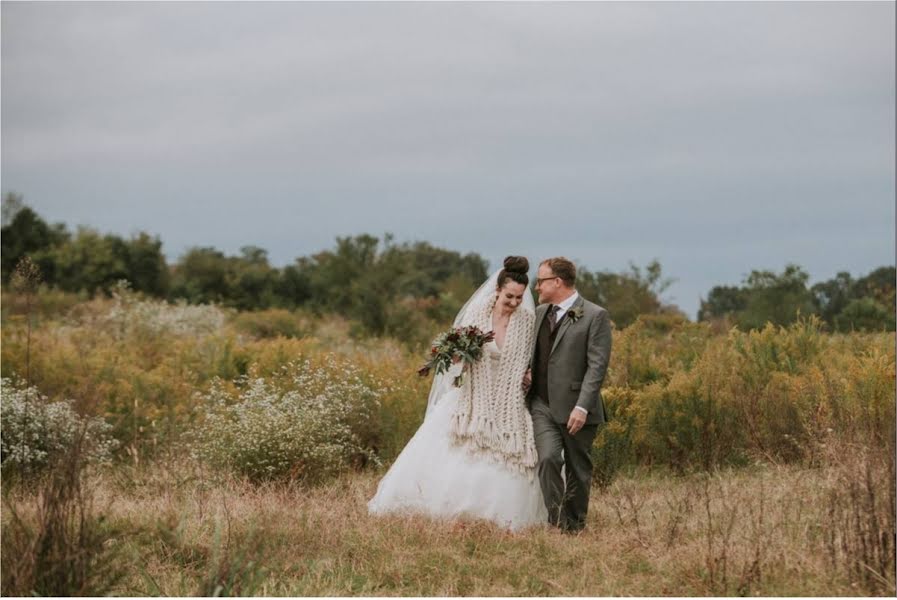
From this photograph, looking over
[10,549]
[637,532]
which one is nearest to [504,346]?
[637,532]

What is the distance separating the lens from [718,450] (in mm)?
11625

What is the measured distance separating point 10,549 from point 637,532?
414cm

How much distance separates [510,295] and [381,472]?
400 cm

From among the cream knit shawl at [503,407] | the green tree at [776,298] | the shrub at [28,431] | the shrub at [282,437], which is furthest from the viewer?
the green tree at [776,298]

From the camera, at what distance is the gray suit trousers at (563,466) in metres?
8.23

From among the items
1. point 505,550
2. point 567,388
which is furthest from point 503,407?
point 505,550

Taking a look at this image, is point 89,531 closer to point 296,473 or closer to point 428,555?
point 428,555

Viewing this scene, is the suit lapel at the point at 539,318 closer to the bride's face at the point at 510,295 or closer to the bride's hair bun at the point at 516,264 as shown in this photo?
the bride's face at the point at 510,295

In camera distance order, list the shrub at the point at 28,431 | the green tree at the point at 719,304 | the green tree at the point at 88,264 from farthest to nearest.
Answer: the green tree at the point at 88,264
the green tree at the point at 719,304
the shrub at the point at 28,431

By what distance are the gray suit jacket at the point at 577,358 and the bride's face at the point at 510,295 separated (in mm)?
415

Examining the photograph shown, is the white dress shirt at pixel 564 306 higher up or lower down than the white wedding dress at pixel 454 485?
higher up

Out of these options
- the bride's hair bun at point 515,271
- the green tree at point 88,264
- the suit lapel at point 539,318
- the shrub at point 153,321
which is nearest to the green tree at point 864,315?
the shrub at point 153,321

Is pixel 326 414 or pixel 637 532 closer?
pixel 637 532

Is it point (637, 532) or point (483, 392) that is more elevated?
point (483, 392)
